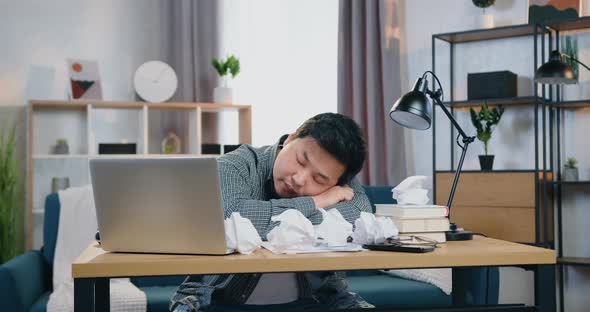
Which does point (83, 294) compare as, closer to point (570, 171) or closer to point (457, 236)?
point (457, 236)

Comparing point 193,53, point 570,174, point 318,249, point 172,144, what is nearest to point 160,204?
point 318,249

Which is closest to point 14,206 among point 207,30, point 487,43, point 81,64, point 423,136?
point 81,64

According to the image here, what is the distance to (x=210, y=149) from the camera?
4938 millimetres

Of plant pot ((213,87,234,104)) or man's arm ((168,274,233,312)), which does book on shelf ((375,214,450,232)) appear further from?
plant pot ((213,87,234,104))

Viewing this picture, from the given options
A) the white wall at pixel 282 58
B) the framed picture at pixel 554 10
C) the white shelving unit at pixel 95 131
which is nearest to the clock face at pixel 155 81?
the white shelving unit at pixel 95 131

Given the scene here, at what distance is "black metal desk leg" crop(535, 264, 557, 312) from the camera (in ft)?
5.17

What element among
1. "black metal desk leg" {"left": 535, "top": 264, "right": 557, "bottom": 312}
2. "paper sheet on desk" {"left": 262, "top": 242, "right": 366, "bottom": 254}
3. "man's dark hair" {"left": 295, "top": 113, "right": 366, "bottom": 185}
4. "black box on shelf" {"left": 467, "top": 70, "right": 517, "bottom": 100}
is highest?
"black box on shelf" {"left": 467, "top": 70, "right": 517, "bottom": 100}

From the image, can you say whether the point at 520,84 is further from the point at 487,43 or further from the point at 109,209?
the point at 109,209

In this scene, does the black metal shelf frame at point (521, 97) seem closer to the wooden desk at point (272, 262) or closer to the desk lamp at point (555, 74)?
the desk lamp at point (555, 74)

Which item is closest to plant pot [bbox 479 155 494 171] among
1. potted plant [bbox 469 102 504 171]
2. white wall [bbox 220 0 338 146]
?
potted plant [bbox 469 102 504 171]

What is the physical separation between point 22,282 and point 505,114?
279 cm

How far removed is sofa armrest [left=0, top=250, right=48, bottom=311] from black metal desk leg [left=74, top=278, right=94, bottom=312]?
4.70 feet

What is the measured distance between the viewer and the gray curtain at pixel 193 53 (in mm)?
5125

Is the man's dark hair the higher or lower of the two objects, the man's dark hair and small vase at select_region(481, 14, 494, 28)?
the lower
